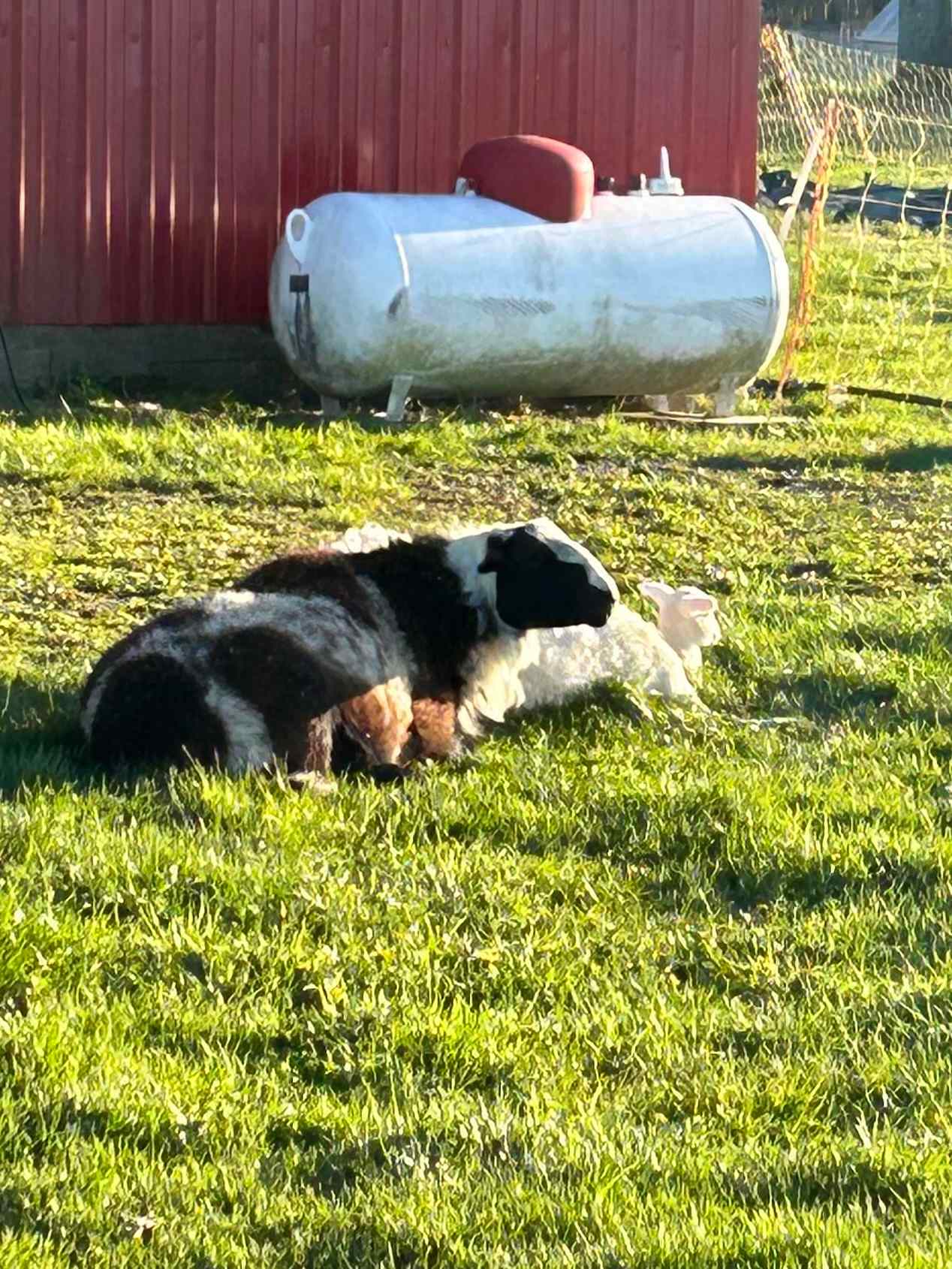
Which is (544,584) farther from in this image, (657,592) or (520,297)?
(520,297)

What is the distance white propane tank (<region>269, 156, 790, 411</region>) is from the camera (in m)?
13.2

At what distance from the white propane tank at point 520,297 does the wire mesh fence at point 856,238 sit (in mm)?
1096

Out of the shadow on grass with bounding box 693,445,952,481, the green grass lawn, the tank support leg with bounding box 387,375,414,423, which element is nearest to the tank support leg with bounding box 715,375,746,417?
the shadow on grass with bounding box 693,445,952,481

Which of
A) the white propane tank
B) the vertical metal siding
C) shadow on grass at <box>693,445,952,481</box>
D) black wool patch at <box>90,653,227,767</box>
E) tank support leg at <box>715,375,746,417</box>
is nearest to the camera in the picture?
black wool patch at <box>90,653,227,767</box>

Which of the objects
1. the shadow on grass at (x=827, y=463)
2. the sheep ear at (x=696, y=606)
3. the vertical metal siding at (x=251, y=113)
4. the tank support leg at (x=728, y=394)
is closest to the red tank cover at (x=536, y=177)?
the vertical metal siding at (x=251, y=113)

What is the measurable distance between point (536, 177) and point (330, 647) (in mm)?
8227

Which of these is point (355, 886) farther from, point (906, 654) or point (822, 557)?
point (822, 557)

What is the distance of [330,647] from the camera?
6242 mm

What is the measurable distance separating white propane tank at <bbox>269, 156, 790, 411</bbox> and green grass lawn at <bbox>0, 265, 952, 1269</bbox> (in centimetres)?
513

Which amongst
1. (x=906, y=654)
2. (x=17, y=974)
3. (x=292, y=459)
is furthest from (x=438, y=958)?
(x=292, y=459)

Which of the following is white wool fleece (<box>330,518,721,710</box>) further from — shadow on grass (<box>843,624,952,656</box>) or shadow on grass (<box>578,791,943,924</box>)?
shadow on grass (<box>578,791,943,924</box>)

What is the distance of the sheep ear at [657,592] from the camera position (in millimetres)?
7965

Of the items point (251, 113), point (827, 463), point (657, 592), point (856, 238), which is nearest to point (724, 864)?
point (657, 592)

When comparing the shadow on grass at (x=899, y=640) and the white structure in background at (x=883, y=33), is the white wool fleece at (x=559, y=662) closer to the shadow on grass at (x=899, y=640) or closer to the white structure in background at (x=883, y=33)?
the shadow on grass at (x=899, y=640)
